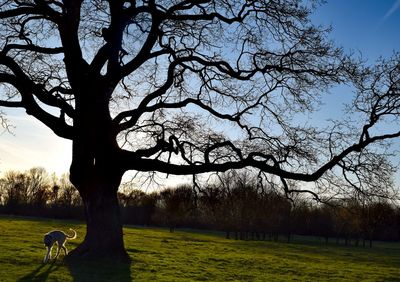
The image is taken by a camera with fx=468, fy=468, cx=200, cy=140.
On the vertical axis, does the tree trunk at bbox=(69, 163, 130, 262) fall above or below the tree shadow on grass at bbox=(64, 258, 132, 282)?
above

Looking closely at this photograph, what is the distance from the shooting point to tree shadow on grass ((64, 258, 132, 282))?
13609mm

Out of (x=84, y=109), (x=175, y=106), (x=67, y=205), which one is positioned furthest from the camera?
(x=67, y=205)

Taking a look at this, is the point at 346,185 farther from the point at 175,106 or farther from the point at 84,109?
the point at 84,109

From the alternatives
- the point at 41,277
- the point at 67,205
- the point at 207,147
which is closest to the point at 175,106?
the point at 207,147

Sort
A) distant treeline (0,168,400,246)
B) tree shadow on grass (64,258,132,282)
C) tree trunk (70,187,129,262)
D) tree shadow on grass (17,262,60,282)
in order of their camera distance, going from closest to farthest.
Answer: tree shadow on grass (17,262,60,282), tree shadow on grass (64,258,132,282), tree trunk (70,187,129,262), distant treeline (0,168,400,246)

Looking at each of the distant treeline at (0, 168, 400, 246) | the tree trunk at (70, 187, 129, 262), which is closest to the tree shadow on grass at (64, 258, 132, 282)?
the tree trunk at (70, 187, 129, 262)

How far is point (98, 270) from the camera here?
48.3 feet

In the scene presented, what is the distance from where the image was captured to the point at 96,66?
711 inches

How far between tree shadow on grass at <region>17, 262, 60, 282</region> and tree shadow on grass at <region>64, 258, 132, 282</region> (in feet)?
1.74

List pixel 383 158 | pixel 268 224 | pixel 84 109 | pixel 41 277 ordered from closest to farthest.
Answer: pixel 41 277
pixel 383 158
pixel 84 109
pixel 268 224

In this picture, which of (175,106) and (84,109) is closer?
(84,109)

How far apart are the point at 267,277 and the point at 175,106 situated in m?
7.74

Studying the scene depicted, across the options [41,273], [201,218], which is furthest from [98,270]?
[201,218]

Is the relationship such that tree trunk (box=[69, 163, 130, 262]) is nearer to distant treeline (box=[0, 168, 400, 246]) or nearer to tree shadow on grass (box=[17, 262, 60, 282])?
tree shadow on grass (box=[17, 262, 60, 282])
